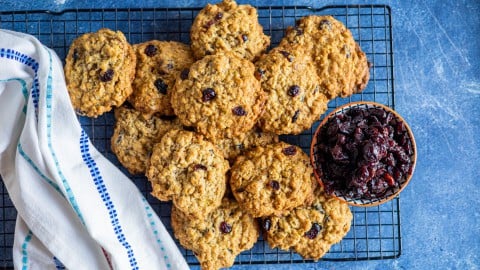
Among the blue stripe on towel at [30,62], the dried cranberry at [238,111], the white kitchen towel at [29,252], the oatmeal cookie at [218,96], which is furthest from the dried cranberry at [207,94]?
the white kitchen towel at [29,252]

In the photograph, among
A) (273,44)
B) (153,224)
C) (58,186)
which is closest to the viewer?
(58,186)

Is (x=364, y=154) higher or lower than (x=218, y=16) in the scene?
lower

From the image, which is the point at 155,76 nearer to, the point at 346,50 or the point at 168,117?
the point at 168,117

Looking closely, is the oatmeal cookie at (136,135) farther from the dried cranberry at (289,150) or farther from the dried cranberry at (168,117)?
the dried cranberry at (289,150)

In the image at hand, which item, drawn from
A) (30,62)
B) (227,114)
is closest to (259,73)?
(227,114)

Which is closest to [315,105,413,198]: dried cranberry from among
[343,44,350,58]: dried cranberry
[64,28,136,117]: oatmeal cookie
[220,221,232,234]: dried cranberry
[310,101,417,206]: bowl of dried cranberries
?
[310,101,417,206]: bowl of dried cranberries
